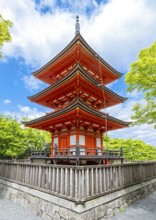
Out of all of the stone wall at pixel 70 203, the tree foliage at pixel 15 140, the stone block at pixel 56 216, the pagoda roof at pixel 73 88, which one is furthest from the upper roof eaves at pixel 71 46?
the tree foliage at pixel 15 140

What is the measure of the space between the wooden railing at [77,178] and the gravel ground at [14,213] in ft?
3.90

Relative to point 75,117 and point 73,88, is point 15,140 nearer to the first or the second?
point 73,88

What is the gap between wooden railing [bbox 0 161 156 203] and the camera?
5949mm

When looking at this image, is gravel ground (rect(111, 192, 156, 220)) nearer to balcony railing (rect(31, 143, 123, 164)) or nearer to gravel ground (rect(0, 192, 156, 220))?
gravel ground (rect(0, 192, 156, 220))

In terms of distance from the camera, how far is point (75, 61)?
11.8 metres

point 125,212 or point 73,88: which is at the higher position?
point 73,88

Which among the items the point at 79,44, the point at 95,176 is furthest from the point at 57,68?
the point at 95,176

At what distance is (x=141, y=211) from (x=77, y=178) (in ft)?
13.9

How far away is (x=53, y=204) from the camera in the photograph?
6465 mm

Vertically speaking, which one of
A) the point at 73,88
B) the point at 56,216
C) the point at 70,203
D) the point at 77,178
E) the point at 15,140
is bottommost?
the point at 56,216

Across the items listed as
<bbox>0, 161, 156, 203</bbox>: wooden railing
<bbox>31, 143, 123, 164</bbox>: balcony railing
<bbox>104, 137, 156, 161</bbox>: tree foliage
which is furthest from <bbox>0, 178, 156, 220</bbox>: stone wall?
<bbox>104, 137, 156, 161</bbox>: tree foliage

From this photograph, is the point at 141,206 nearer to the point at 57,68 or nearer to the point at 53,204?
the point at 53,204

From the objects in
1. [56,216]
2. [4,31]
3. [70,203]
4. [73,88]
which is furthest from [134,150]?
[4,31]

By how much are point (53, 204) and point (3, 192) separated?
6021mm
